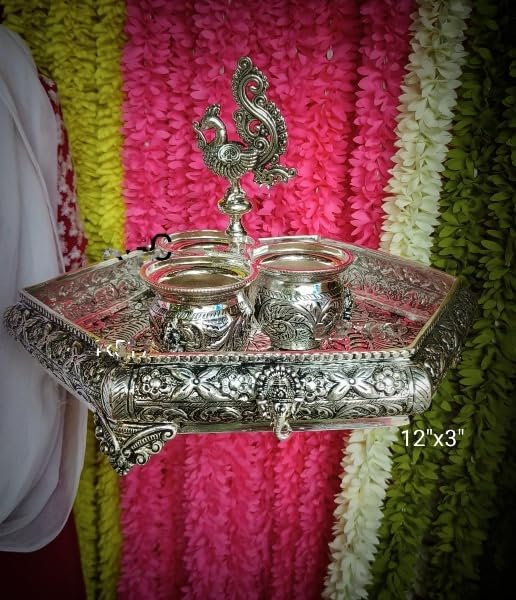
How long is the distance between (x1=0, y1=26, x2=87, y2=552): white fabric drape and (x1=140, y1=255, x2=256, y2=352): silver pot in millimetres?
311

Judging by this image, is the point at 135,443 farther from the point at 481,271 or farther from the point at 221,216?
the point at 481,271

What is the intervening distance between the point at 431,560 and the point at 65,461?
80cm

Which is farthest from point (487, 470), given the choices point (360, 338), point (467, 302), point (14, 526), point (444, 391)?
point (14, 526)

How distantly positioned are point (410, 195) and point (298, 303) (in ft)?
1.38

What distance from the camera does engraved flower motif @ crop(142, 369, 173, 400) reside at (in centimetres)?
64

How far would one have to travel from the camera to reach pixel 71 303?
0.85 m

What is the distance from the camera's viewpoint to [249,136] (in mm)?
865

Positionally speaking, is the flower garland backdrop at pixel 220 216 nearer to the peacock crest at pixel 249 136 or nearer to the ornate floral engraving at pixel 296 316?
the peacock crest at pixel 249 136

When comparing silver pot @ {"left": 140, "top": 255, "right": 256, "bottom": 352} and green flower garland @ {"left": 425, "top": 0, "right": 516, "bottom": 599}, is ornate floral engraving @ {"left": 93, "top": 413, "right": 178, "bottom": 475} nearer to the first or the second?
silver pot @ {"left": 140, "top": 255, "right": 256, "bottom": 352}

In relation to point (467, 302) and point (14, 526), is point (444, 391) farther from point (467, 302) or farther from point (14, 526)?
point (14, 526)

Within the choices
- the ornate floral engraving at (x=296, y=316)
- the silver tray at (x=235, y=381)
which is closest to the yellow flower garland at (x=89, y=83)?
the silver tray at (x=235, y=381)

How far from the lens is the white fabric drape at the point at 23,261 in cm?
90

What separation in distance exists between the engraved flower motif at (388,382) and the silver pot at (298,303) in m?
0.12

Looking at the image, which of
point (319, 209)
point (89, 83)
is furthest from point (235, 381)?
point (89, 83)
